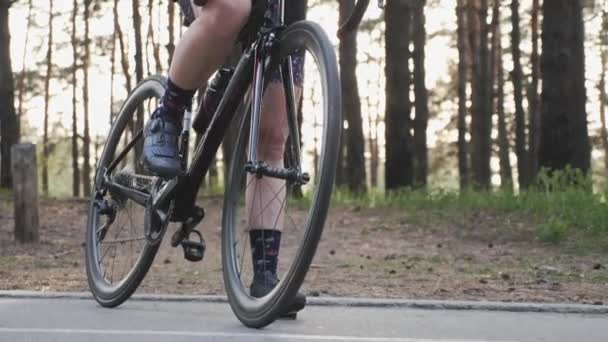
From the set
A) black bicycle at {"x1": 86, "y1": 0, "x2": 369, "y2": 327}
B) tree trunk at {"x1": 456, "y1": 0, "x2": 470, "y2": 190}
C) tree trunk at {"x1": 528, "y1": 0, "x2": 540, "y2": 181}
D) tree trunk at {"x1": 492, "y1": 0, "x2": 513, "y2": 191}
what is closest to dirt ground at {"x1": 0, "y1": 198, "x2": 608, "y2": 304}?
black bicycle at {"x1": 86, "y1": 0, "x2": 369, "y2": 327}

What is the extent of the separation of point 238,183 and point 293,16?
0.66m

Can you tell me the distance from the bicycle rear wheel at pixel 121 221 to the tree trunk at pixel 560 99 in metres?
7.99

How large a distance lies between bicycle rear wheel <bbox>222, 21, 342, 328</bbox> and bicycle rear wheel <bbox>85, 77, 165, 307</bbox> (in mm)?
517

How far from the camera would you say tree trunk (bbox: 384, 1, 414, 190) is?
15.3 meters

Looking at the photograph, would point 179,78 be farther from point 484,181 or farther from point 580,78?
point 484,181


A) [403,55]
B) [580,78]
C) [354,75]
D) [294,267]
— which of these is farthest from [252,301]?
[354,75]

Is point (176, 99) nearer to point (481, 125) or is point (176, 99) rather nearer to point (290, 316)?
point (290, 316)

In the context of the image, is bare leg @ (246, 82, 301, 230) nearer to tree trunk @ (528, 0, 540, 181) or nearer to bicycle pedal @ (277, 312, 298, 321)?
bicycle pedal @ (277, 312, 298, 321)

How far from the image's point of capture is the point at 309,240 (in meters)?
2.98

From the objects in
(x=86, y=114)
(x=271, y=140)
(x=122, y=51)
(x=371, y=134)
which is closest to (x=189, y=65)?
(x=271, y=140)

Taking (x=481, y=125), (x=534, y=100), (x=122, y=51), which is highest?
(x=122, y=51)

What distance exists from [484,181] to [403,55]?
187 inches

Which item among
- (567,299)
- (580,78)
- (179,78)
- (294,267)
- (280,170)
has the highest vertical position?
(580,78)

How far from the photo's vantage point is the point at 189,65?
3.57m
